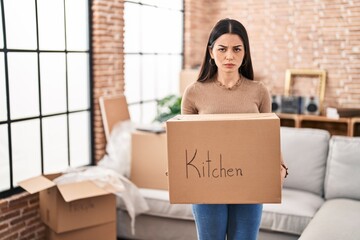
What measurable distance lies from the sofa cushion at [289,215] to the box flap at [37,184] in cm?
128

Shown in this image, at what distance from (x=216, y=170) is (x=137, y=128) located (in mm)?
1991

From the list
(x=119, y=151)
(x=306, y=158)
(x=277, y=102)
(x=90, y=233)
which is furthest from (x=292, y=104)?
(x=90, y=233)

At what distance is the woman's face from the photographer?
66.3 inches

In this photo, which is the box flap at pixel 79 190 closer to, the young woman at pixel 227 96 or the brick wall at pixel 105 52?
the brick wall at pixel 105 52

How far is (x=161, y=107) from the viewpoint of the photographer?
15.3 feet

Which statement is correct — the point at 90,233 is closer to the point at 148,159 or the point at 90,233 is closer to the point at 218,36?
the point at 148,159

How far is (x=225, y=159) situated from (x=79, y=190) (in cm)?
139

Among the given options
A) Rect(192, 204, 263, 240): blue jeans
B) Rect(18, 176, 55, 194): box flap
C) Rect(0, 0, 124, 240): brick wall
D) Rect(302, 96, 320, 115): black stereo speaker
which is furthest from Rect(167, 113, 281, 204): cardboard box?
Rect(302, 96, 320, 115): black stereo speaker

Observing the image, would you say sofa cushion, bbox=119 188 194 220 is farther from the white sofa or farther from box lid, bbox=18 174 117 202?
box lid, bbox=18 174 117 202

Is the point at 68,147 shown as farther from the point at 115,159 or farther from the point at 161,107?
the point at 161,107

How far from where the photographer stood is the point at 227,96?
174 centimetres

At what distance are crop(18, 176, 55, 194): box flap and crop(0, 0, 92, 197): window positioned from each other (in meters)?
0.26

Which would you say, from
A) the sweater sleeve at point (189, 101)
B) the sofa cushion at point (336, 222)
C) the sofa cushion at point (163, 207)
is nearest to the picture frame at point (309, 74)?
the sofa cushion at point (336, 222)

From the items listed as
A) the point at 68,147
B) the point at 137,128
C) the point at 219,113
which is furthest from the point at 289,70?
the point at 219,113
